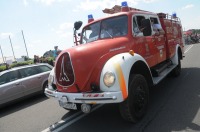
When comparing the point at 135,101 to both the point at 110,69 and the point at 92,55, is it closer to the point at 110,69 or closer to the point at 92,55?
the point at 110,69

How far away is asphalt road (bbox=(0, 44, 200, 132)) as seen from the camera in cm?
461

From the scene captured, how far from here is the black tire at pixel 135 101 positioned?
4.48 metres

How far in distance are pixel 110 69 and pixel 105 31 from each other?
1864 millimetres

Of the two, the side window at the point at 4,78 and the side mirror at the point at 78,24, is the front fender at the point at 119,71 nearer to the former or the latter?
the side mirror at the point at 78,24

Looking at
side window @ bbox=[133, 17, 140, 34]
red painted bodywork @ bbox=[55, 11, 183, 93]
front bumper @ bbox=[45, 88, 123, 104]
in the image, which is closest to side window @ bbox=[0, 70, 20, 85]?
red painted bodywork @ bbox=[55, 11, 183, 93]

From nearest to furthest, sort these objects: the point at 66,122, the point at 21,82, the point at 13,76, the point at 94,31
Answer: the point at 66,122 < the point at 94,31 < the point at 21,82 < the point at 13,76

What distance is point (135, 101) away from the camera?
469cm

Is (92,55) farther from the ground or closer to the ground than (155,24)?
closer to the ground

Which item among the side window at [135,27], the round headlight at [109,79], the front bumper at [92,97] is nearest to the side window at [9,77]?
the front bumper at [92,97]

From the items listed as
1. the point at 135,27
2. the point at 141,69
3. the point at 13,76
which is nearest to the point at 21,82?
the point at 13,76

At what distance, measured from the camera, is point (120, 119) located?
5160mm

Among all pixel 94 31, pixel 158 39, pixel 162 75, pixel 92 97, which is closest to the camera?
pixel 92 97

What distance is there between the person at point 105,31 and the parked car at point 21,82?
4.42 metres

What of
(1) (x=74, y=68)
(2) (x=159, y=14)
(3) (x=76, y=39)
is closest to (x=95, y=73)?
(1) (x=74, y=68)
